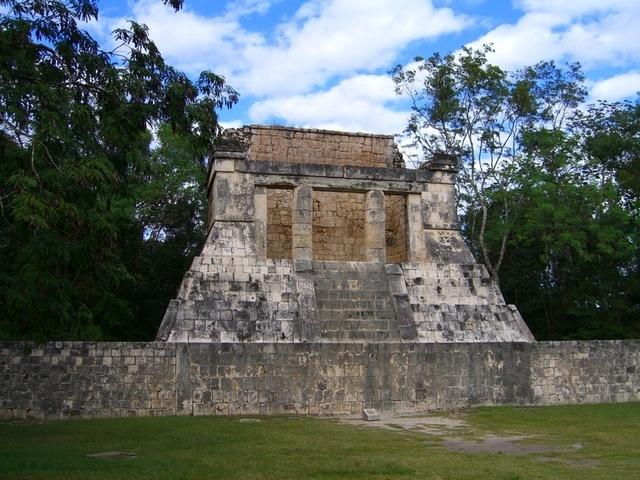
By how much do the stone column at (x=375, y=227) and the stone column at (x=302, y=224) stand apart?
122cm

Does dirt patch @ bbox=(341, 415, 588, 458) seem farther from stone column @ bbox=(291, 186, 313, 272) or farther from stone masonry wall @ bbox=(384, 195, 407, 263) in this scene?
stone masonry wall @ bbox=(384, 195, 407, 263)

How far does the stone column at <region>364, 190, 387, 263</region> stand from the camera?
1423 cm

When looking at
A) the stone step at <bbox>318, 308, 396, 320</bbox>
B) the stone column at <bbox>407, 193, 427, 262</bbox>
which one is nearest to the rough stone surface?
the stone column at <bbox>407, 193, 427, 262</bbox>

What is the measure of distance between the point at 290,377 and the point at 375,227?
3.88m

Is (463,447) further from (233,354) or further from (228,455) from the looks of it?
(233,354)

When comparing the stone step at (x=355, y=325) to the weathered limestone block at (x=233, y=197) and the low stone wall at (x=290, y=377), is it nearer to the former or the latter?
the low stone wall at (x=290, y=377)

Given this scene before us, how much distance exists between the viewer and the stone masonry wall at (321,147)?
16.5 metres

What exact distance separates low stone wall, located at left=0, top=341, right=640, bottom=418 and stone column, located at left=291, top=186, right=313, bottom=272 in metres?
2.40

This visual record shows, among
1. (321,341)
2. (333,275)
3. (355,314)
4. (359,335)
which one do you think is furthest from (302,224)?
(321,341)

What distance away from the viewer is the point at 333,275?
1386 centimetres

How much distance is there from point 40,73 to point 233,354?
585cm

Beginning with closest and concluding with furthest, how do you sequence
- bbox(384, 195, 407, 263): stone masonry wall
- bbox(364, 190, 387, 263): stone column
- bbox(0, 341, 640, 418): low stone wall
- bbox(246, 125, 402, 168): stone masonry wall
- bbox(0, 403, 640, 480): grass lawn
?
1. bbox(0, 403, 640, 480): grass lawn
2. bbox(0, 341, 640, 418): low stone wall
3. bbox(364, 190, 387, 263): stone column
4. bbox(384, 195, 407, 263): stone masonry wall
5. bbox(246, 125, 402, 168): stone masonry wall

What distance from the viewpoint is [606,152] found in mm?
21703

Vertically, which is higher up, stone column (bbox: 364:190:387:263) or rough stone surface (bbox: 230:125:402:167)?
rough stone surface (bbox: 230:125:402:167)
